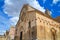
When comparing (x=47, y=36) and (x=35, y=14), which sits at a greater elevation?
(x=35, y=14)

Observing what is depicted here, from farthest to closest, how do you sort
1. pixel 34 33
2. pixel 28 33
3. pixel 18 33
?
1. pixel 18 33
2. pixel 28 33
3. pixel 34 33

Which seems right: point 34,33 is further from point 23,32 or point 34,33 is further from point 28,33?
point 23,32

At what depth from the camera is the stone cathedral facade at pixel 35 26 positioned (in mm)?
21766

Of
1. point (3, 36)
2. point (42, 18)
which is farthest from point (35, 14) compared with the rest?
point (3, 36)

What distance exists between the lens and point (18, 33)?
26375 mm

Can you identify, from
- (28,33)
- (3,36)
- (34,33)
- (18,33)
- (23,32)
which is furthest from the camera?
(3,36)

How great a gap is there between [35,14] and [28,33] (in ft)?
11.5

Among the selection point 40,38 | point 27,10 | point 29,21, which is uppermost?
point 27,10

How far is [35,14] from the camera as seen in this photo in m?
22.4

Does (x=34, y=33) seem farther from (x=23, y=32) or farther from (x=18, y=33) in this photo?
(x=18, y=33)

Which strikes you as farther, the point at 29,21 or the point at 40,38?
the point at 29,21

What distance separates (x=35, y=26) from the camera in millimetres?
21656

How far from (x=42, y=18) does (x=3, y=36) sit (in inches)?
785

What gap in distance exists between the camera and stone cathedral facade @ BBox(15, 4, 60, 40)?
21.8m
